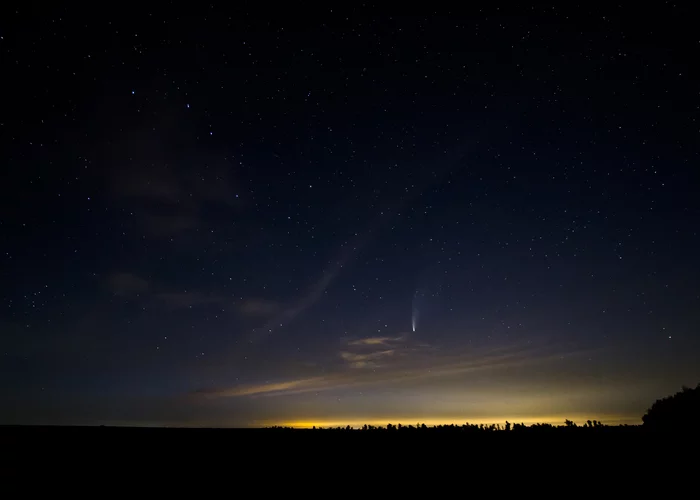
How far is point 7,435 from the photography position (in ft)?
36.0

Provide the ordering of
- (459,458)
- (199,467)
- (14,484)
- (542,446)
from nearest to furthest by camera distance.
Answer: (14,484) → (199,467) → (459,458) → (542,446)

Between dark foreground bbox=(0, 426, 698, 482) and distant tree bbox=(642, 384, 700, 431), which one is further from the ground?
distant tree bbox=(642, 384, 700, 431)

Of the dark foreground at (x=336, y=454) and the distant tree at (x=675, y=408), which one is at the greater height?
the distant tree at (x=675, y=408)

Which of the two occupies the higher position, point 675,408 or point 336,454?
point 675,408

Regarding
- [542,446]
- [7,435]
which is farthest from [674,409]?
[7,435]

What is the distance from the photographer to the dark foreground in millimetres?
9094

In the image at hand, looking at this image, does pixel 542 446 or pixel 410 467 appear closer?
pixel 410 467

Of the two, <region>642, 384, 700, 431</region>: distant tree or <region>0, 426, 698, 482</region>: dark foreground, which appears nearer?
<region>0, 426, 698, 482</region>: dark foreground

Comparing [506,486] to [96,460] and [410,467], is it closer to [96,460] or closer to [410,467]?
[410,467]

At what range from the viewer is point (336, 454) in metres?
10.5

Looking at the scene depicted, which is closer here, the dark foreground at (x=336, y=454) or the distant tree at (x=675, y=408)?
the dark foreground at (x=336, y=454)

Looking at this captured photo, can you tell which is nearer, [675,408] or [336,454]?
[336,454]

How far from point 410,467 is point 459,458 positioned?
140cm

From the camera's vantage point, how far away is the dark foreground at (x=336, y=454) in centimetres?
909
